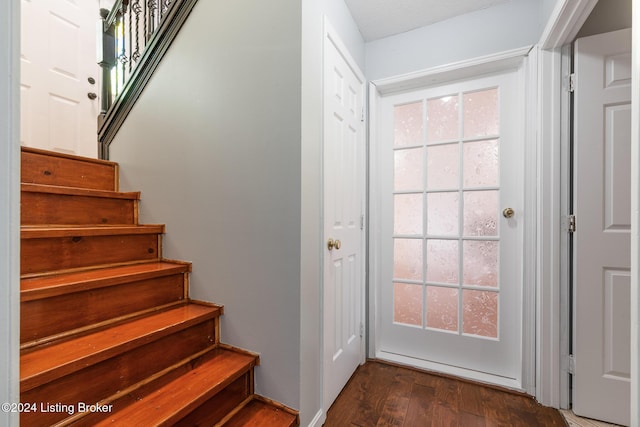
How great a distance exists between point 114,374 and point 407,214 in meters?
1.81

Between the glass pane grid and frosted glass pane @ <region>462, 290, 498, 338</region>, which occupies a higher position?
the glass pane grid

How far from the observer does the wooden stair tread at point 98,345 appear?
83cm

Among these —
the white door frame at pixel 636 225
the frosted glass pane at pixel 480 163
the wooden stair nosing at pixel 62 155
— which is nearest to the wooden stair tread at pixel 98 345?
the wooden stair nosing at pixel 62 155

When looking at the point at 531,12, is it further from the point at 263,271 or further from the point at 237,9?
the point at 263,271

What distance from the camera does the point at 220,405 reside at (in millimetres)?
1141

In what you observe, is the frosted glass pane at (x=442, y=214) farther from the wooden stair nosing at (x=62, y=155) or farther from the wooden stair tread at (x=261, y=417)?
the wooden stair nosing at (x=62, y=155)

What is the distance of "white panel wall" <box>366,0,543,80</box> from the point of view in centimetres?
164

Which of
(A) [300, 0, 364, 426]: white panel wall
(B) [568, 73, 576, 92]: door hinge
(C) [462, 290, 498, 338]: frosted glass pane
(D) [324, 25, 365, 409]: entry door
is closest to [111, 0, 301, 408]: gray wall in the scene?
(A) [300, 0, 364, 426]: white panel wall

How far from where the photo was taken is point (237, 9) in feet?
4.56

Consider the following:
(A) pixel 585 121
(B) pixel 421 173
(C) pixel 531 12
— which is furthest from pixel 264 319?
(C) pixel 531 12

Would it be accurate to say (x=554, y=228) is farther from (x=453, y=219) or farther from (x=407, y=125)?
(x=407, y=125)

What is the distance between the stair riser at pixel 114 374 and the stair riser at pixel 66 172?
1101mm

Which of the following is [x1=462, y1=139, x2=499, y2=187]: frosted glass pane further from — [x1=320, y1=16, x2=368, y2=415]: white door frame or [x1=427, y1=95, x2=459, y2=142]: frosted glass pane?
[x1=320, y1=16, x2=368, y2=415]: white door frame
